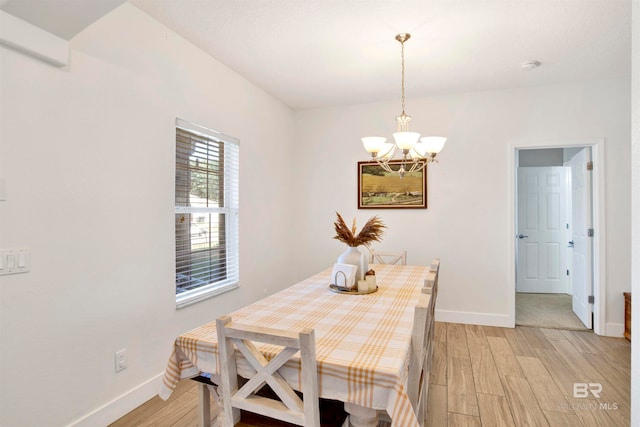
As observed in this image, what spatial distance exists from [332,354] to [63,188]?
164cm

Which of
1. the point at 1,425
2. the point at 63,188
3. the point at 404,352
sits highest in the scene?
the point at 63,188

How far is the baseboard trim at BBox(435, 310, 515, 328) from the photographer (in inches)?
146

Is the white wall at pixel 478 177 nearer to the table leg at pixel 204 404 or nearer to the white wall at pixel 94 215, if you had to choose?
the white wall at pixel 94 215

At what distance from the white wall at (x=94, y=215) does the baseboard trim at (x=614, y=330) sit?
3.81 metres

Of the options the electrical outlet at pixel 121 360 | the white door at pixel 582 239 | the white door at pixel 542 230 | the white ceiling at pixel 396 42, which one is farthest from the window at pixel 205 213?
the white door at pixel 542 230

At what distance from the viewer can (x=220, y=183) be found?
317cm

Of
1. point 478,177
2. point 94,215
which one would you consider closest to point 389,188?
point 478,177

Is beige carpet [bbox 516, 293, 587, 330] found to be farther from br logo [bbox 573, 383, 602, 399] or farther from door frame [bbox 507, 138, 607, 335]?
br logo [bbox 573, 383, 602, 399]

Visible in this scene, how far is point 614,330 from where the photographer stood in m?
3.38

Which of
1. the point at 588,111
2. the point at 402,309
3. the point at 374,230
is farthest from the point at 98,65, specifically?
the point at 588,111

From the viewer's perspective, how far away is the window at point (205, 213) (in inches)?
106

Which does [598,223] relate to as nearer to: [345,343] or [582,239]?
[582,239]

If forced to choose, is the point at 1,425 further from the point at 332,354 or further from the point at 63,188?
the point at 332,354

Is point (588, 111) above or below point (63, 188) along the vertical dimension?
above
